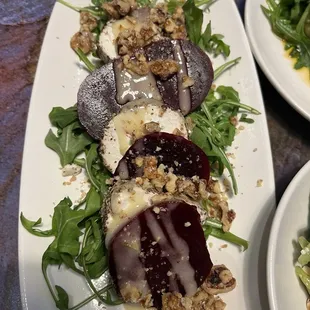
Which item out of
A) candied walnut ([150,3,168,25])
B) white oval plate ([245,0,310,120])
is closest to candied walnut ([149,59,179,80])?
candied walnut ([150,3,168,25])

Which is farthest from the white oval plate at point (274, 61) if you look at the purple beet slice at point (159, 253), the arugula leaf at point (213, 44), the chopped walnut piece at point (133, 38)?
the purple beet slice at point (159, 253)

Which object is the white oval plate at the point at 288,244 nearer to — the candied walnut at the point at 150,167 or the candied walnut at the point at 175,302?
the candied walnut at the point at 175,302

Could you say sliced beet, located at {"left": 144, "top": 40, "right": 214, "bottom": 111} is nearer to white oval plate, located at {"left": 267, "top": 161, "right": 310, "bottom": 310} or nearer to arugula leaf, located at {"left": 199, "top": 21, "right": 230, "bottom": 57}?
arugula leaf, located at {"left": 199, "top": 21, "right": 230, "bottom": 57}

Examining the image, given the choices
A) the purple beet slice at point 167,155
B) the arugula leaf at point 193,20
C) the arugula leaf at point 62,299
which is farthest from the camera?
the arugula leaf at point 193,20

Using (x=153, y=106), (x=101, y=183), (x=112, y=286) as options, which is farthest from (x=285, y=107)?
(x=112, y=286)

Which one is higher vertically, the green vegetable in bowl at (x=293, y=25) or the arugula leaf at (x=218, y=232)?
the green vegetable in bowl at (x=293, y=25)

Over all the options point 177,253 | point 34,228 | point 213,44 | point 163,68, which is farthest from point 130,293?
point 213,44
